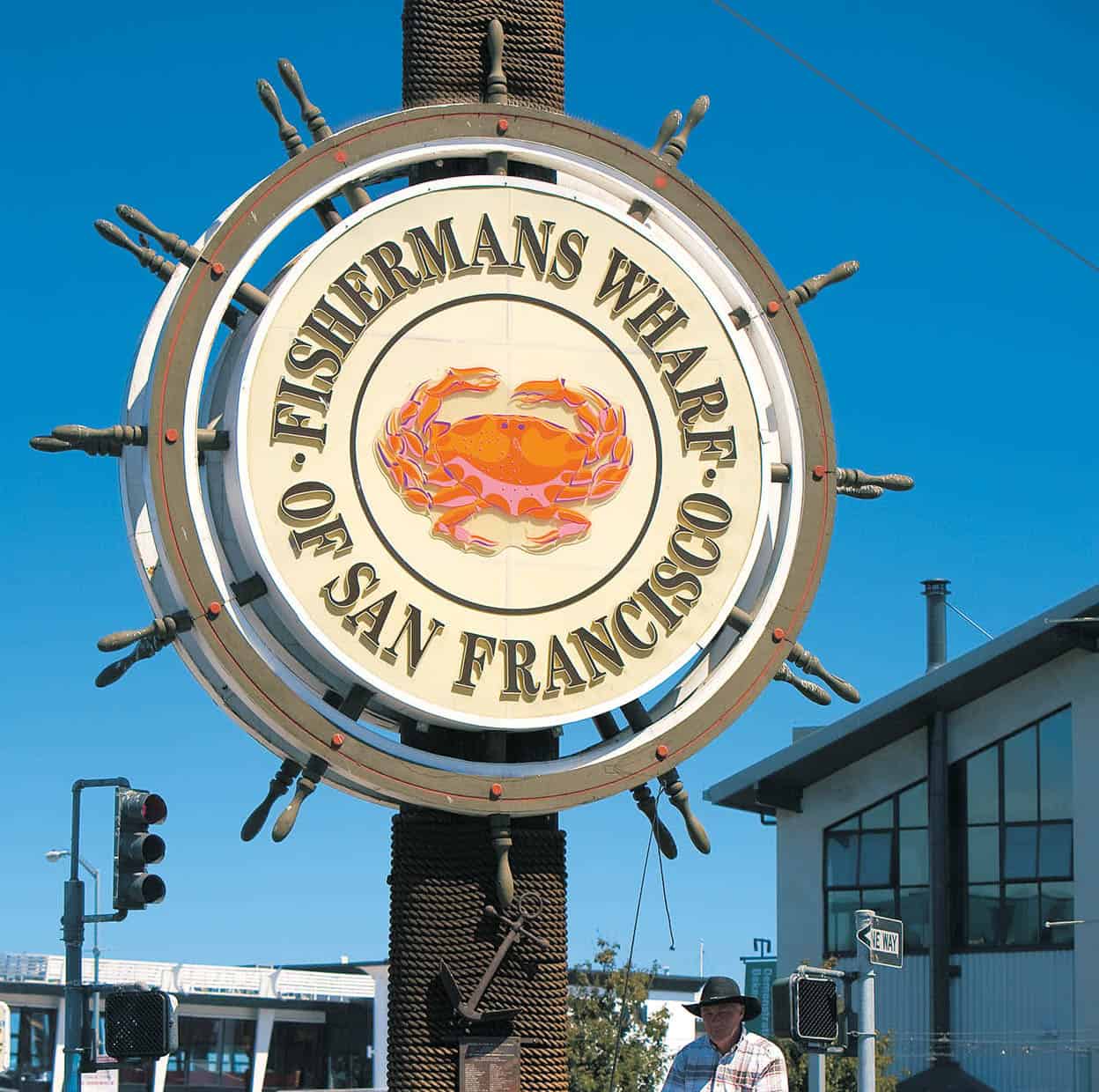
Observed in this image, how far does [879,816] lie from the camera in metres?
40.4

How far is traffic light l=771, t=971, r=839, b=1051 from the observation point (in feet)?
45.4

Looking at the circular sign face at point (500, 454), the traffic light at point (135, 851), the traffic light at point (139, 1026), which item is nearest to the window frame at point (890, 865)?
the circular sign face at point (500, 454)

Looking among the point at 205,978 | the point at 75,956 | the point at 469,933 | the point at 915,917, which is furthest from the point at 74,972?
the point at 205,978

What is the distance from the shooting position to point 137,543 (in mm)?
12531

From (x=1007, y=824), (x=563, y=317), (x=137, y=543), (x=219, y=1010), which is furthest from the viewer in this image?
(x=219, y=1010)

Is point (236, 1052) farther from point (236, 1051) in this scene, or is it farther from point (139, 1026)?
point (139, 1026)

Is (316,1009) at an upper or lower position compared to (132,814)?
lower

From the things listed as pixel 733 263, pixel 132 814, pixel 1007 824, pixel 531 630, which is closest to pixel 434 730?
→ pixel 531 630

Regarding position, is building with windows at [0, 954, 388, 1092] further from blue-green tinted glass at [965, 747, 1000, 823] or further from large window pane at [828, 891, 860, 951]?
blue-green tinted glass at [965, 747, 1000, 823]

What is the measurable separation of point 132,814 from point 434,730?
1.84 m

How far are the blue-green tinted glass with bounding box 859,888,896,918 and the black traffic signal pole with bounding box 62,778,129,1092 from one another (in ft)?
91.6

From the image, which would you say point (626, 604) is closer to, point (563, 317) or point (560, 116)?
point (563, 317)

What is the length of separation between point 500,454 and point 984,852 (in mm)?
27578

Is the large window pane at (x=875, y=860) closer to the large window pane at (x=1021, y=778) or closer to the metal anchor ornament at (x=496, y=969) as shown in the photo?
the large window pane at (x=1021, y=778)
